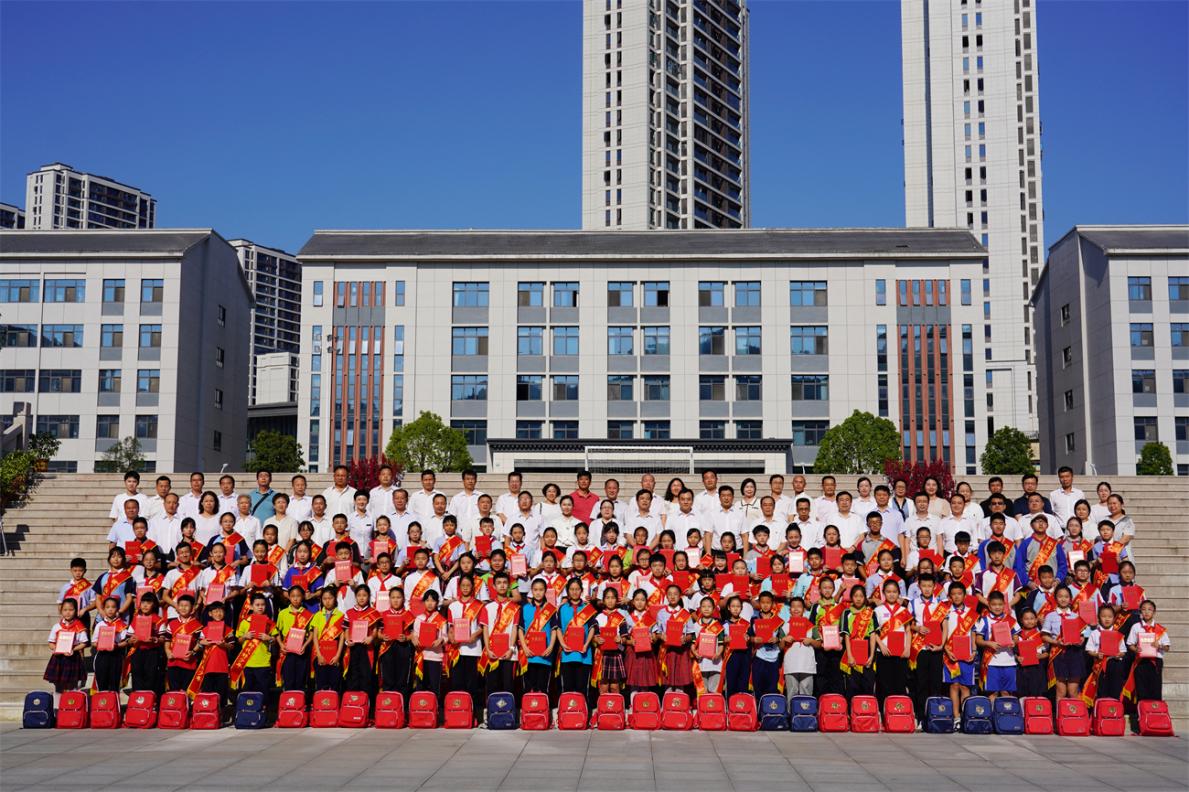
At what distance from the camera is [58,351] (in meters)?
64.2

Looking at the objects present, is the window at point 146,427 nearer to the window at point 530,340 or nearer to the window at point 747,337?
the window at point 530,340

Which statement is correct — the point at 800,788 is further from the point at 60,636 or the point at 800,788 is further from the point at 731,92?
the point at 731,92

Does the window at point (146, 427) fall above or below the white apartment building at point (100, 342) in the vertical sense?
below

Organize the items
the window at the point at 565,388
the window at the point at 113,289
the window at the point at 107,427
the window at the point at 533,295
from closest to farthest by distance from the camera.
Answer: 1. the window at the point at 107,427
2. the window at the point at 113,289
3. the window at the point at 565,388
4. the window at the point at 533,295

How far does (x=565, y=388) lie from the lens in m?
65.1

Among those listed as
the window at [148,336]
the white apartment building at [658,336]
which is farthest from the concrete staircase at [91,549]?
the window at [148,336]

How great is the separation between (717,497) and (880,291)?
51.0 metres

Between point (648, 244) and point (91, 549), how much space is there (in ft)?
163

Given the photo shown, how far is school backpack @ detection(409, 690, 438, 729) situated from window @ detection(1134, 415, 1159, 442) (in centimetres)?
5671

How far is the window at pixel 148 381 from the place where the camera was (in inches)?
2522

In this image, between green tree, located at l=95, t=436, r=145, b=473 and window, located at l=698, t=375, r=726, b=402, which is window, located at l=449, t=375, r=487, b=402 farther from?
green tree, located at l=95, t=436, r=145, b=473

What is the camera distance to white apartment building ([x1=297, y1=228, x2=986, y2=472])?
64.2 m

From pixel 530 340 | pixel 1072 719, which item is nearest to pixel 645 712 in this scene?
pixel 1072 719

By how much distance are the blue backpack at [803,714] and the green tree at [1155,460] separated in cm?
4724
